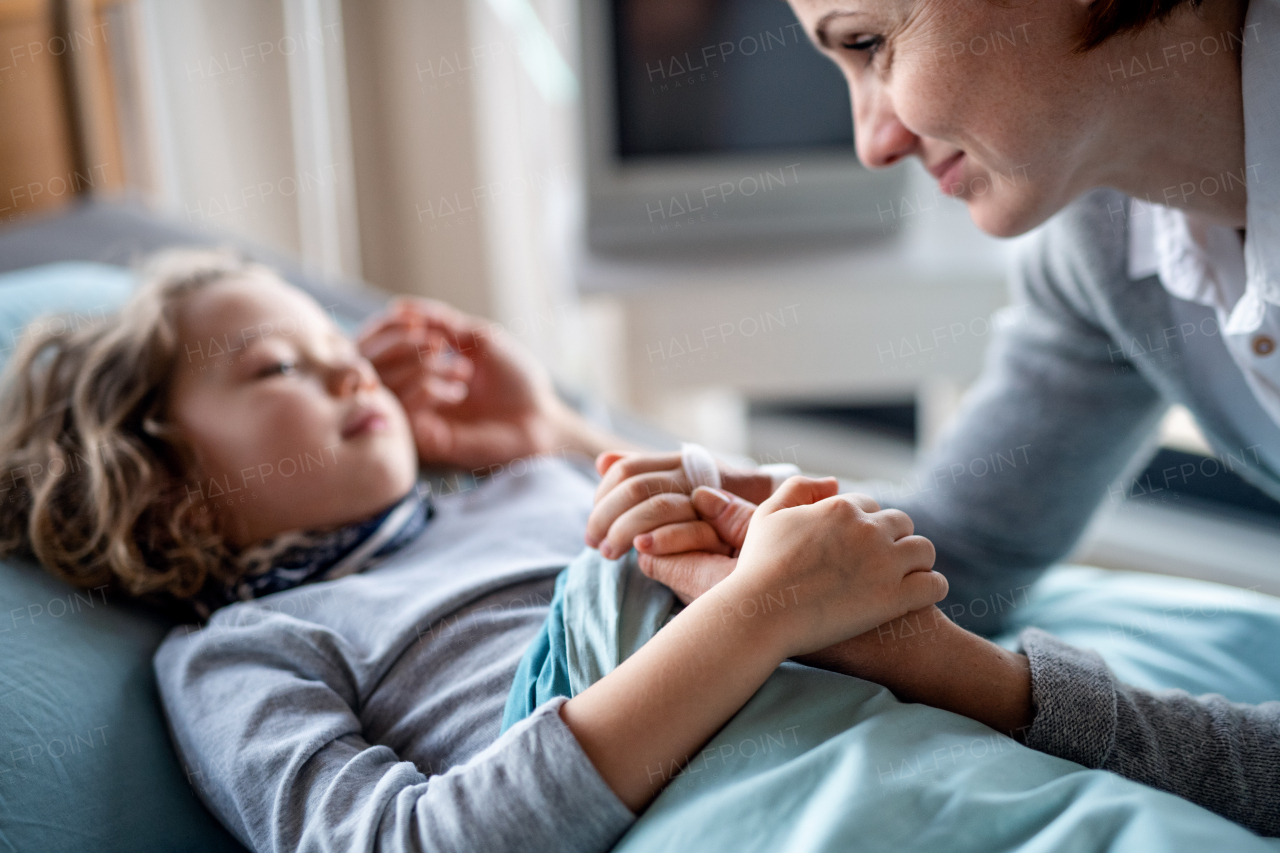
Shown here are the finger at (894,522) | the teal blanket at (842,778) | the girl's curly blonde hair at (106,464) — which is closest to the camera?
the teal blanket at (842,778)

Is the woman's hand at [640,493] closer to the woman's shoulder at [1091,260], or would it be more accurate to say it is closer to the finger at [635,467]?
the finger at [635,467]

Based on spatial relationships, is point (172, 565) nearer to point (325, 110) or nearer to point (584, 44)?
point (584, 44)

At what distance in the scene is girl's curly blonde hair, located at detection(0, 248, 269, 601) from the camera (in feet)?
2.87

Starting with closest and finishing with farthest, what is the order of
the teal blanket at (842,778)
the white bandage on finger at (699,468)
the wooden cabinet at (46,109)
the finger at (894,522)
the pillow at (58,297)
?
the teal blanket at (842,778) < the finger at (894,522) < the white bandage on finger at (699,468) < the pillow at (58,297) < the wooden cabinet at (46,109)

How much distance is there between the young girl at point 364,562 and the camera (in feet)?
1.92

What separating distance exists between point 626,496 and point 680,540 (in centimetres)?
6

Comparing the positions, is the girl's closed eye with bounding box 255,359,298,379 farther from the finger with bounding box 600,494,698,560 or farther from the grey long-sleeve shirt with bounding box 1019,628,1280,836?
the grey long-sleeve shirt with bounding box 1019,628,1280,836

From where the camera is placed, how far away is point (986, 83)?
27.2 inches

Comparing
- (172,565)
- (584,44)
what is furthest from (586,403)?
(584,44)

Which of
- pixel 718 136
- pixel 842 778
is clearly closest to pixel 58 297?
pixel 842 778

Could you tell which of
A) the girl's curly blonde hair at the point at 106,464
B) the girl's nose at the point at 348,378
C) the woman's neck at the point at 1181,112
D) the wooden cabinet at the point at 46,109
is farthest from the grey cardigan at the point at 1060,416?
the wooden cabinet at the point at 46,109

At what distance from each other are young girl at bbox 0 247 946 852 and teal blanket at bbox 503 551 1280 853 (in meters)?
0.03

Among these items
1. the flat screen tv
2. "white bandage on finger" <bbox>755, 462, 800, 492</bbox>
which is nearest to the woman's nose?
"white bandage on finger" <bbox>755, 462, 800, 492</bbox>

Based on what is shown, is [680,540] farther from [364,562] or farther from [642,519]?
[364,562]
